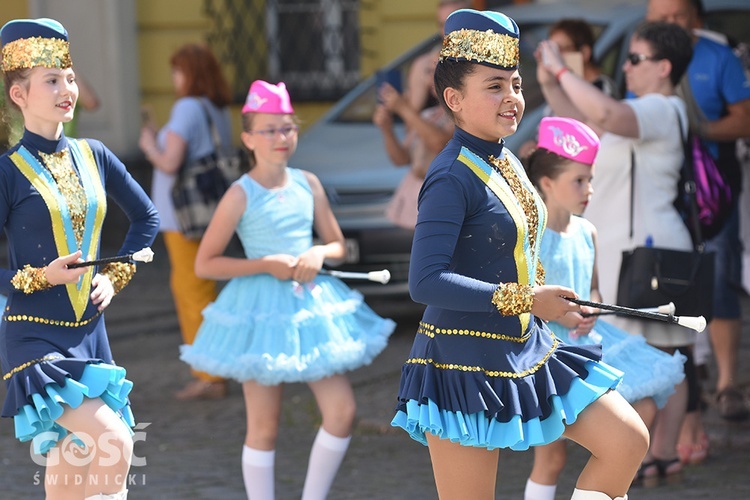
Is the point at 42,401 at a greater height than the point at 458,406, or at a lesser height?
lesser

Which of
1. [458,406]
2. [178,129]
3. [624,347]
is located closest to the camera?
[458,406]

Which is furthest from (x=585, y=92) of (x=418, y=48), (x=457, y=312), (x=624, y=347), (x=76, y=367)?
(x=418, y=48)

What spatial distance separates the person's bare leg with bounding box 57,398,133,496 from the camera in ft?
14.0

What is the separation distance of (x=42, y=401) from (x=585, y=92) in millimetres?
2672

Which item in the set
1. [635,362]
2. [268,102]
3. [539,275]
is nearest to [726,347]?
[635,362]

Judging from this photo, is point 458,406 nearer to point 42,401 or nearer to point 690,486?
point 42,401

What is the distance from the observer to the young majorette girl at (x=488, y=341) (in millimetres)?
3789

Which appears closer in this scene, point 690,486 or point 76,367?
point 76,367

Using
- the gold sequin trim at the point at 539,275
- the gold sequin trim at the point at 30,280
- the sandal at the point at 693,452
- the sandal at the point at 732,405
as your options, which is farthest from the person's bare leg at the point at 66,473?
the sandal at the point at 732,405

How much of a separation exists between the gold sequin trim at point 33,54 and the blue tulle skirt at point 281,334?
4.33 ft

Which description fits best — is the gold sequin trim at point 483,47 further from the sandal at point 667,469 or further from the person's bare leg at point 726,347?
the person's bare leg at point 726,347

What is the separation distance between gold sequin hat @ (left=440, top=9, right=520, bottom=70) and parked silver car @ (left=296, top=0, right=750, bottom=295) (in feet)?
14.7

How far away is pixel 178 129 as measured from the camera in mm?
7742

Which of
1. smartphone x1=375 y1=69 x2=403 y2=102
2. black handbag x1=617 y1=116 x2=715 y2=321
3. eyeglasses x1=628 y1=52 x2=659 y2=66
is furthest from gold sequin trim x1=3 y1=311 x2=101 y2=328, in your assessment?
smartphone x1=375 y1=69 x2=403 y2=102
